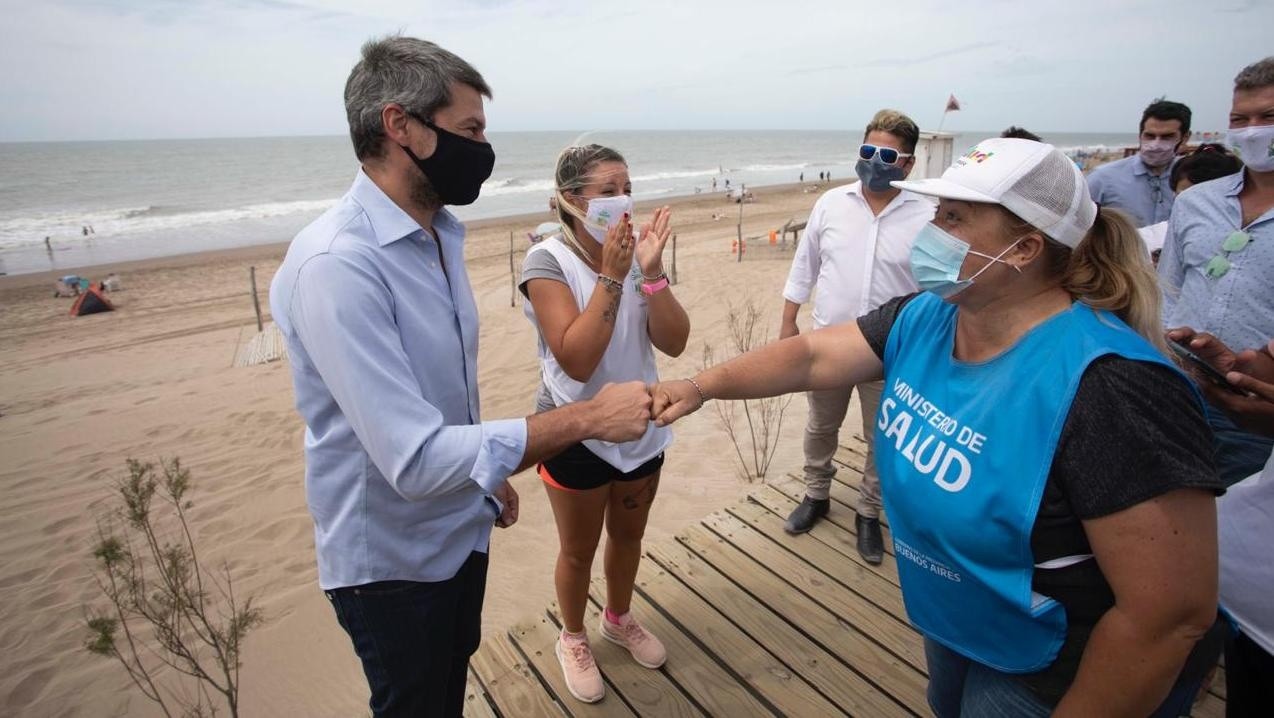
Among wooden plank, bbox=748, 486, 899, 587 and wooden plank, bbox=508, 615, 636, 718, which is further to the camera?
wooden plank, bbox=748, 486, 899, 587

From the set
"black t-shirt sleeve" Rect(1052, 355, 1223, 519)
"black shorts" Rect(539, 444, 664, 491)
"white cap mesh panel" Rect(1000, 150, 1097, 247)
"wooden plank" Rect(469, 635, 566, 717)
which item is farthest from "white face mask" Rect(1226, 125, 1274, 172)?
"wooden plank" Rect(469, 635, 566, 717)

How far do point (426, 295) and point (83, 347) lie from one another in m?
13.6

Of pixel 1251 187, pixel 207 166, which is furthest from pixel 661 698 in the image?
pixel 207 166

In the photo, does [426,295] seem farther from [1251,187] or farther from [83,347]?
[83,347]

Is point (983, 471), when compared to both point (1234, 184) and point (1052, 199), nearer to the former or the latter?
point (1052, 199)

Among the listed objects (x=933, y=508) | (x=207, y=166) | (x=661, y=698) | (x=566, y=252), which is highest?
(x=207, y=166)

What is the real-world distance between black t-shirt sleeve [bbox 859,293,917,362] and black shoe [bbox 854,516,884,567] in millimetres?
1850

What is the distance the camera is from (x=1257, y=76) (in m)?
2.94

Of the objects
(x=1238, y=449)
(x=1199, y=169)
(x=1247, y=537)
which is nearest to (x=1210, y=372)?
(x=1247, y=537)

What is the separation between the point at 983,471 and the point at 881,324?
0.74 metres

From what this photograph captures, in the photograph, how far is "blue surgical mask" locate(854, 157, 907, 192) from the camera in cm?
350

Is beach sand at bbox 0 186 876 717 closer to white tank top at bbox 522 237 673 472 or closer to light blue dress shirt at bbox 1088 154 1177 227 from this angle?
white tank top at bbox 522 237 673 472

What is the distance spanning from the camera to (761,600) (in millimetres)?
3254

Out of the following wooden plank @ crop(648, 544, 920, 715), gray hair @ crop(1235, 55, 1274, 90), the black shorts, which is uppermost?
gray hair @ crop(1235, 55, 1274, 90)
